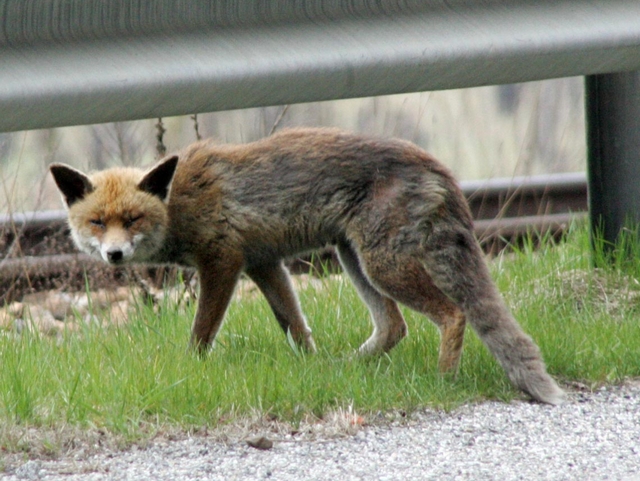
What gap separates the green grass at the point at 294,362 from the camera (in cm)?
387

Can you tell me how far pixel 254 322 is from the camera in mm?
5793

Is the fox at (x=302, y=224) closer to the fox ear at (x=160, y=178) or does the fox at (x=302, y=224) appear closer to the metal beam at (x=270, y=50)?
the fox ear at (x=160, y=178)

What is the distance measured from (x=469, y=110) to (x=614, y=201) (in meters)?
5.39

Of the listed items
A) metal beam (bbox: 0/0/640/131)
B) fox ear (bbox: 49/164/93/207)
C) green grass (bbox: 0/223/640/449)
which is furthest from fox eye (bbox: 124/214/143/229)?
metal beam (bbox: 0/0/640/131)

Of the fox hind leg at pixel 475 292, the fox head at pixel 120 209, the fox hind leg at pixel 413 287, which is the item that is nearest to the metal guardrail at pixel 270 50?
the fox hind leg at pixel 475 292

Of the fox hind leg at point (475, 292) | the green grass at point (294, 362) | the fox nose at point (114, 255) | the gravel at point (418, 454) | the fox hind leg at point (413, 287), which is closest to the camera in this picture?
the gravel at point (418, 454)

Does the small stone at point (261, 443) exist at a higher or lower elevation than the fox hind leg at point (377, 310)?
higher

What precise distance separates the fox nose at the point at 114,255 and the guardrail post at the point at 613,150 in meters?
2.99

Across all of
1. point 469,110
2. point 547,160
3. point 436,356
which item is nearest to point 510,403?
point 436,356

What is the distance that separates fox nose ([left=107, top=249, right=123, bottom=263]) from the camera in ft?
17.0

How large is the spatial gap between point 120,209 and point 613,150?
10.0 feet

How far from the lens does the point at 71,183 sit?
5.45 meters

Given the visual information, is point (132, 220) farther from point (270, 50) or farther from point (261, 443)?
point (261, 443)

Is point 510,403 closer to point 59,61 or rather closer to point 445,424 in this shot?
point 445,424
